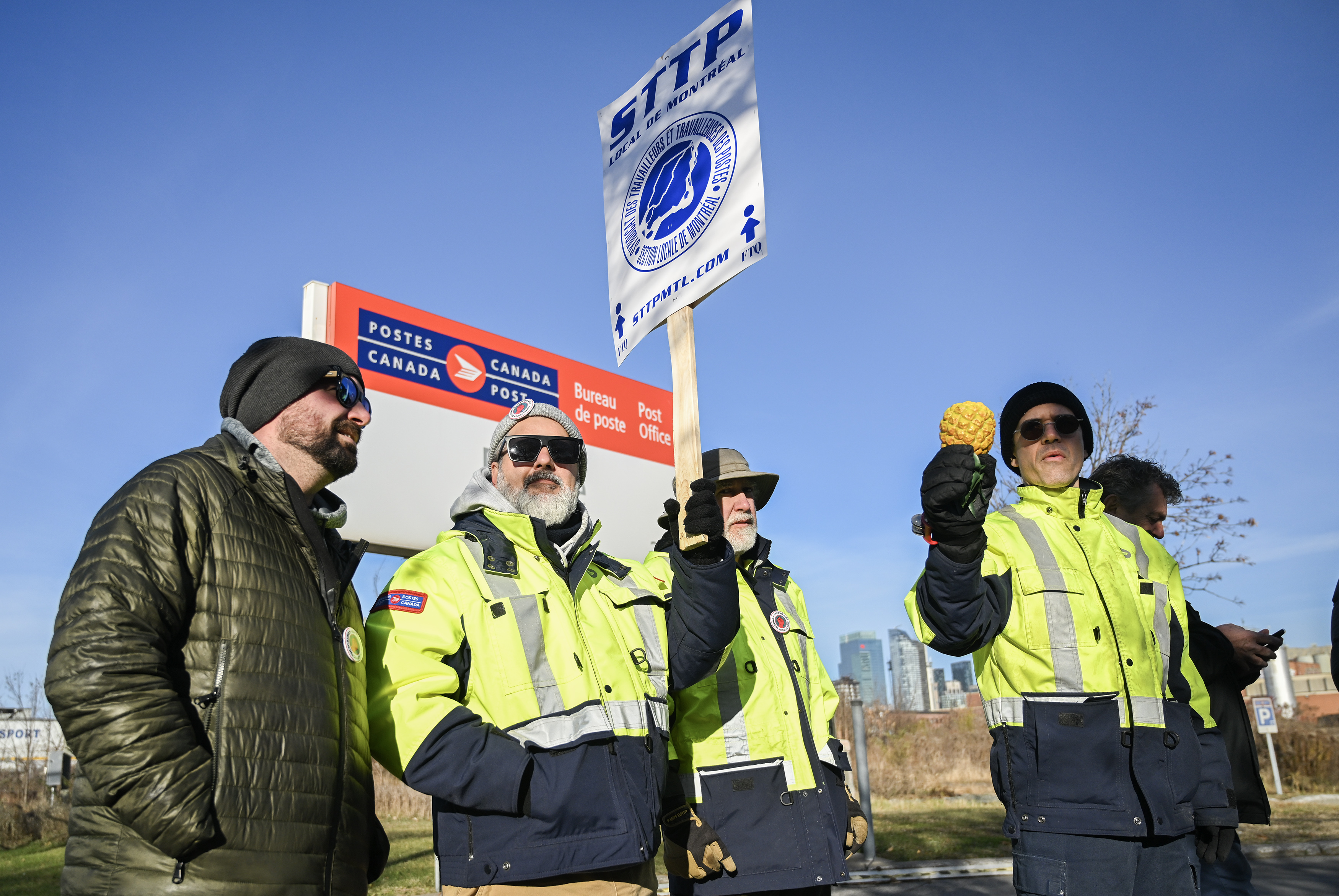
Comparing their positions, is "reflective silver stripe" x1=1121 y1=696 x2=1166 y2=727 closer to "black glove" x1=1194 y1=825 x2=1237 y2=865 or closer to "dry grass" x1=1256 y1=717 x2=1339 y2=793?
"black glove" x1=1194 y1=825 x2=1237 y2=865

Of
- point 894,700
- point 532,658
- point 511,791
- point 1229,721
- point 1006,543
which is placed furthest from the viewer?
point 894,700

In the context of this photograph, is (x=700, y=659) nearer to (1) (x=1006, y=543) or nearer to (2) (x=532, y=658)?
(2) (x=532, y=658)

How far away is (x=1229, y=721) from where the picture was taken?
14.5 ft

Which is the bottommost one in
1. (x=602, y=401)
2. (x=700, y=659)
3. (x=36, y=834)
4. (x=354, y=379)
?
(x=36, y=834)

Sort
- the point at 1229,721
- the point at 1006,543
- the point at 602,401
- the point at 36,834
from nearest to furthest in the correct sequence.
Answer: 1. the point at 1006,543
2. the point at 1229,721
3. the point at 602,401
4. the point at 36,834

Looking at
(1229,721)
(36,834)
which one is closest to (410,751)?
(1229,721)

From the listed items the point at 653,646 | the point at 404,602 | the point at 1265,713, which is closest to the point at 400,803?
the point at 653,646

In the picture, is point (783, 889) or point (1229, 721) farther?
point (1229, 721)

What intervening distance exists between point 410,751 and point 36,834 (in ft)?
49.4

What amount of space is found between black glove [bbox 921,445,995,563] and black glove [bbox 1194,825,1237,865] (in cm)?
136

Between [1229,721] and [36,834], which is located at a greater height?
[1229,721]

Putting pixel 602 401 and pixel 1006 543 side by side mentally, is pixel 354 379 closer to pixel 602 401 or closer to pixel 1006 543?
pixel 1006 543

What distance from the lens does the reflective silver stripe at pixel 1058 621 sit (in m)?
3.06

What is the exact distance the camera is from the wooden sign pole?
322 cm
